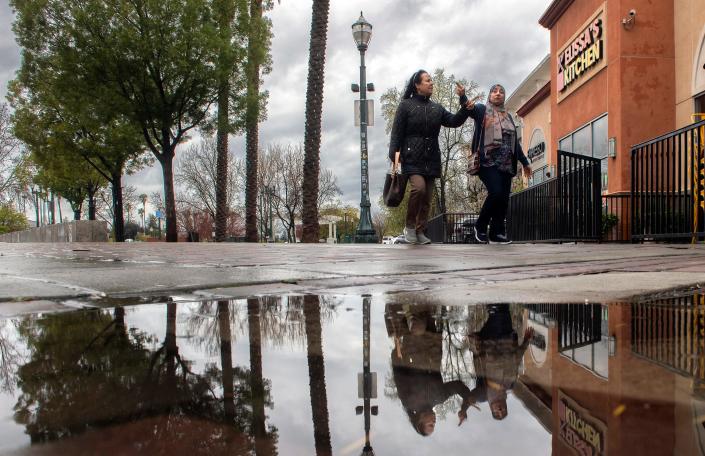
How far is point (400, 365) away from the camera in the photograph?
96 cm

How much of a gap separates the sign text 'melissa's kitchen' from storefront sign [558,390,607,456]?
16847 millimetres

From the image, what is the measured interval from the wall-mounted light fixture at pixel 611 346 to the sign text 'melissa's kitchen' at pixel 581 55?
1635 centimetres

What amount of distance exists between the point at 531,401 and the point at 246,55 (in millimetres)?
20103

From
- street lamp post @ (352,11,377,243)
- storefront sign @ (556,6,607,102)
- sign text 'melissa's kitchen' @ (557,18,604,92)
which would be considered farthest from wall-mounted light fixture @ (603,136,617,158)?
street lamp post @ (352,11,377,243)

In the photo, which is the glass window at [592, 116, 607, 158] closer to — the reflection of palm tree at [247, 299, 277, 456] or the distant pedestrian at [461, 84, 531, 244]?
the distant pedestrian at [461, 84, 531, 244]

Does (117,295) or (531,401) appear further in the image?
(117,295)

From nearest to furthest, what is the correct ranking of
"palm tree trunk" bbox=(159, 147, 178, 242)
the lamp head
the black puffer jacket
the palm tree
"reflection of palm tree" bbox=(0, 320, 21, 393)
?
"reflection of palm tree" bbox=(0, 320, 21, 393), the black puffer jacket, the lamp head, the palm tree, "palm tree trunk" bbox=(159, 147, 178, 242)

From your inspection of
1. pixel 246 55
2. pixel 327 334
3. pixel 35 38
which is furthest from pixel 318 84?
pixel 327 334

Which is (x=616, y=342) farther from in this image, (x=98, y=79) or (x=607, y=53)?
(x=98, y=79)

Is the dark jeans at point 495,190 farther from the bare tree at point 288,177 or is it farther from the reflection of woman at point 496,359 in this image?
the bare tree at point 288,177

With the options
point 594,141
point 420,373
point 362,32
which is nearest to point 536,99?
point 594,141

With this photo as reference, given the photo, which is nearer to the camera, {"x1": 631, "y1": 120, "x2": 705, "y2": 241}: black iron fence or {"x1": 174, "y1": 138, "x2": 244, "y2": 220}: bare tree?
{"x1": 631, "y1": 120, "x2": 705, "y2": 241}: black iron fence

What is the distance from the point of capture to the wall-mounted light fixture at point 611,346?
1001mm

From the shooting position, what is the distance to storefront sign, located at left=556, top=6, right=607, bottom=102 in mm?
15281
